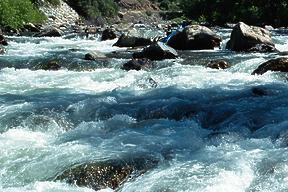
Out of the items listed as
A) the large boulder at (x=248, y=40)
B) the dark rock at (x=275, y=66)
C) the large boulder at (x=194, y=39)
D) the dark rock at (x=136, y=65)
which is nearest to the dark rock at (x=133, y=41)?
the large boulder at (x=194, y=39)

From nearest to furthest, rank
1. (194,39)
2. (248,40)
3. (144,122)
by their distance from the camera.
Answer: (144,122)
(248,40)
(194,39)

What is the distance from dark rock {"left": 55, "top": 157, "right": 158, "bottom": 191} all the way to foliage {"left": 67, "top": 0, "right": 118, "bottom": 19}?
4297 cm

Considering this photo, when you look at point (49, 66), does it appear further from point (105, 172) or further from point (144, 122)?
point (105, 172)

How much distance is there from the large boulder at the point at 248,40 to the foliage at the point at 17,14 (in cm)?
1436

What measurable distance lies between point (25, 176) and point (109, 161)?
110 cm

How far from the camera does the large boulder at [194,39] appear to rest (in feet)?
57.2

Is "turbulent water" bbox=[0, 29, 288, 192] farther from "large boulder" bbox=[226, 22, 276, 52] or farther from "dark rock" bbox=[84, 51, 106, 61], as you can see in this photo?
"large boulder" bbox=[226, 22, 276, 52]

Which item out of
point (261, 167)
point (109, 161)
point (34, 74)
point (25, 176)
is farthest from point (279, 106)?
point (34, 74)

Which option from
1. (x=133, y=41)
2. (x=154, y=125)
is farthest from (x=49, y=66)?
(x=154, y=125)

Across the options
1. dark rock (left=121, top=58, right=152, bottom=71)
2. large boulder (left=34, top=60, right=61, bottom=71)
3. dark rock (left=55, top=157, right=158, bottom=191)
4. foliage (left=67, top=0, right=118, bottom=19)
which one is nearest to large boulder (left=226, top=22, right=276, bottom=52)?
dark rock (left=121, top=58, right=152, bottom=71)

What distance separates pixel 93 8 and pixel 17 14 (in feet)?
81.8

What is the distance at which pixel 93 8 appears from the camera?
175 ft

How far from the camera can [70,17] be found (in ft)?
143

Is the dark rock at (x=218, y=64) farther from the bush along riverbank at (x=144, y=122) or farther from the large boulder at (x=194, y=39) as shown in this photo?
the large boulder at (x=194, y=39)
